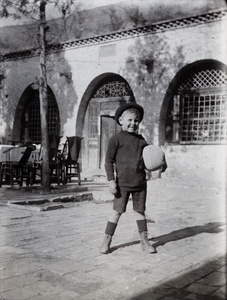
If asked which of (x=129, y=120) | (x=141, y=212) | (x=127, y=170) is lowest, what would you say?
(x=141, y=212)

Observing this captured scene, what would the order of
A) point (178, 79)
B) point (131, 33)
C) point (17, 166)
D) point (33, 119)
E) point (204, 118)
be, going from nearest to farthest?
point (17, 166) < point (204, 118) < point (178, 79) < point (131, 33) < point (33, 119)

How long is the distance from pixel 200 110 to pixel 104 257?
9261mm

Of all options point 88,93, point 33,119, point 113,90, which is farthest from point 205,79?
point 33,119

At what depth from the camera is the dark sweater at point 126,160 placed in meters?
3.70

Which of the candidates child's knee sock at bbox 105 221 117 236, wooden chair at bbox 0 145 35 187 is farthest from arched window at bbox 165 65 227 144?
child's knee sock at bbox 105 221 117 236

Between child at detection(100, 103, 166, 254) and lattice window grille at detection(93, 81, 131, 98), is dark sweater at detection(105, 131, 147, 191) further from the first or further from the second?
lattice window grille at detection(93, 81, 131, 98)

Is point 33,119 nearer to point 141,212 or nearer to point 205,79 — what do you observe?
point 205,79

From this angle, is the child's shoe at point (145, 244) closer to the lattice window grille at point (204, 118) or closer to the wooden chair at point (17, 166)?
the wooden chair at point (17, 166)

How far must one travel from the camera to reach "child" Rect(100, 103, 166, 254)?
3701 mm

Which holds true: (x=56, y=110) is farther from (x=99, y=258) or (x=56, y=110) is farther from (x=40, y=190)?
(x=99, y=258)

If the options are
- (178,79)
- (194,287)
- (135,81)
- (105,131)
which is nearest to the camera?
(194,287)

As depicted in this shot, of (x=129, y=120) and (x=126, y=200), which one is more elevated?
(x=129, y=120)

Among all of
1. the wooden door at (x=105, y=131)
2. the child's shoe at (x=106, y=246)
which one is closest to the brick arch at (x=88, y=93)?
the wooden door at (x=105, y=131)

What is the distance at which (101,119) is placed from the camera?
14.4 meters
